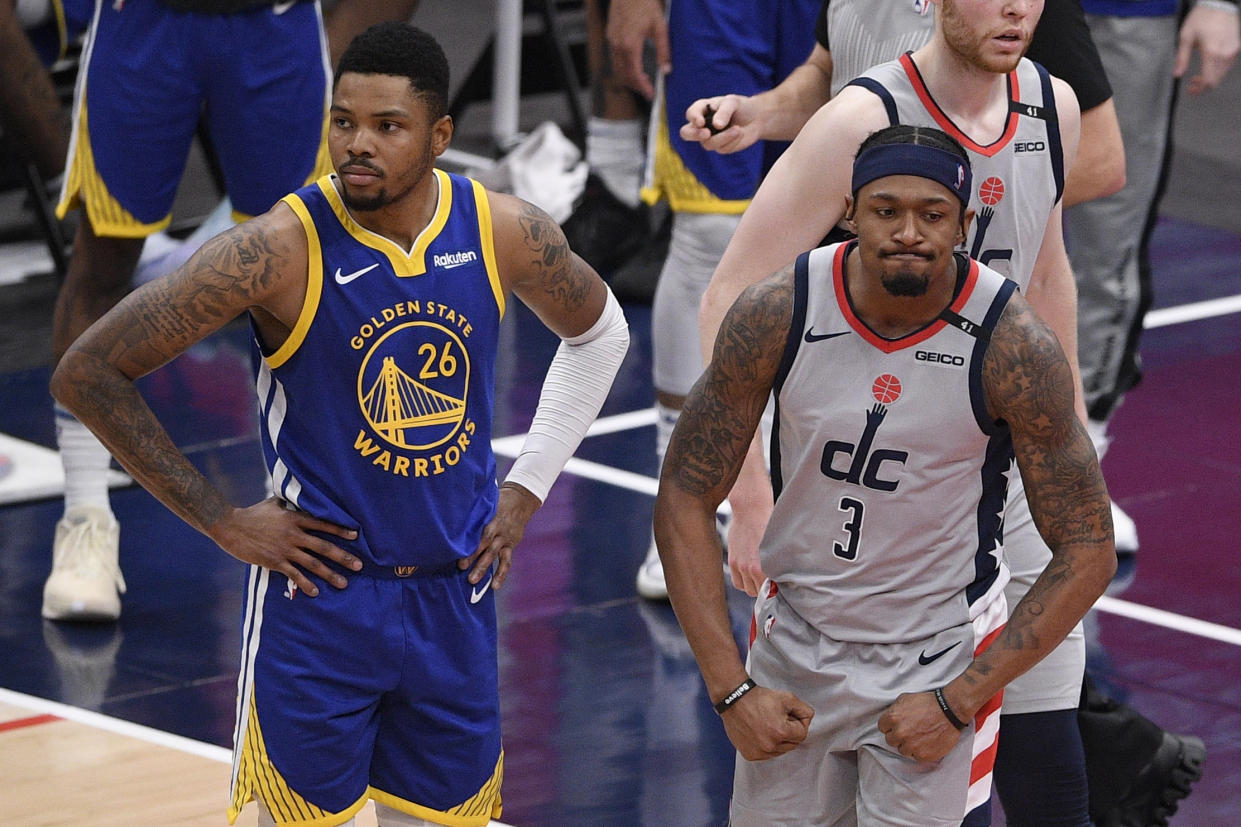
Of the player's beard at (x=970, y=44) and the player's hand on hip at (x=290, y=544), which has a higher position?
the player's beard at (x=970, y=44)

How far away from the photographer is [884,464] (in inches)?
117

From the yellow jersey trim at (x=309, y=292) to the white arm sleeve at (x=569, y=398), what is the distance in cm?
55

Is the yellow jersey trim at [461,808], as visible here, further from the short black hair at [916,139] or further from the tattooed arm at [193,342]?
the short black hair at [916,139]

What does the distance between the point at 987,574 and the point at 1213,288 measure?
18.4 ft

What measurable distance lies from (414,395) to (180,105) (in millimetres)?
2317

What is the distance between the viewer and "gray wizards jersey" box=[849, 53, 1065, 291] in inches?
132

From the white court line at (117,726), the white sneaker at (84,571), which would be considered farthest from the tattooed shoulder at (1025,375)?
the white sneaker at (84,571)

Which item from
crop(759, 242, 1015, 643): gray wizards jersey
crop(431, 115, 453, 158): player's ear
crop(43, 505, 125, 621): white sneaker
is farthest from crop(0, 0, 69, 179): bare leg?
crop(759, 242, 1015, 643): gray wizards jersey

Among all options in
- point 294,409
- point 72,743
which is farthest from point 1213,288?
point 294,409

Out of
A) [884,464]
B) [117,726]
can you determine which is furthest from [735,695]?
[117,726]

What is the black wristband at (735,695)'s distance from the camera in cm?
303

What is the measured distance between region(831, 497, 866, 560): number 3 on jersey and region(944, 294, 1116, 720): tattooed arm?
0.24 metres

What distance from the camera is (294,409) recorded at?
3164 mm

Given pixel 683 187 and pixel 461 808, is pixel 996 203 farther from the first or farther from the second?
pixel 683 187
